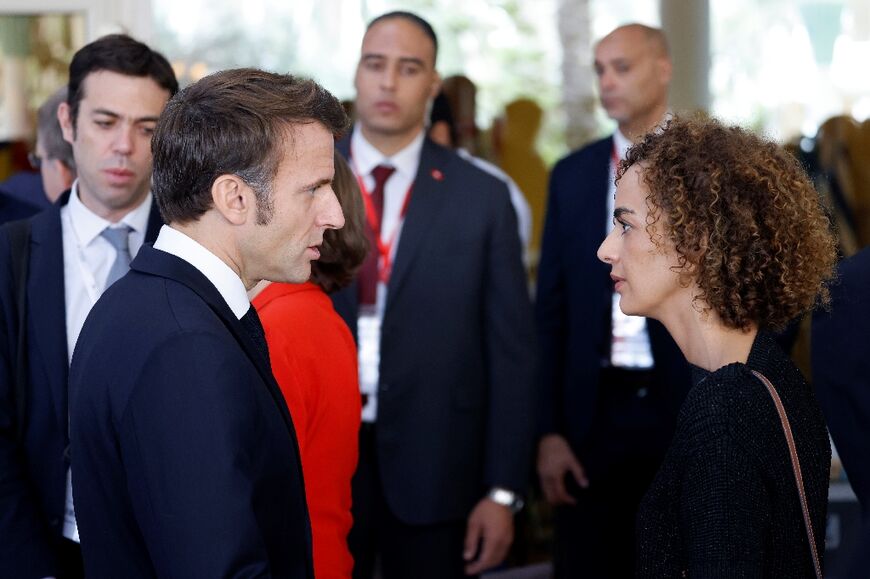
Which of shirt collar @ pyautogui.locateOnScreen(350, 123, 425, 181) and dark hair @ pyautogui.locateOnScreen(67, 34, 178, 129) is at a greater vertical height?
dark hair @ pyautogui.locateOnScreen(67, 34, 178, 129)

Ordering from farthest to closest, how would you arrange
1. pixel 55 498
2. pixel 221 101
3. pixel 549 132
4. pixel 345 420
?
1. pixel 549 132
2. pixel 55 498
3. pixel 345 420
4. pixel 221 101

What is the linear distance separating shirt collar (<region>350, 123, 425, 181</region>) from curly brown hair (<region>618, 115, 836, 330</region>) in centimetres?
157

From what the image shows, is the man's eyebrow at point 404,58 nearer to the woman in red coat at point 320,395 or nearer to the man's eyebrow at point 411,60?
the man's eyebrow at point 411,60

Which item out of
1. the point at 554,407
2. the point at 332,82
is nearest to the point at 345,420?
the point at 554,407

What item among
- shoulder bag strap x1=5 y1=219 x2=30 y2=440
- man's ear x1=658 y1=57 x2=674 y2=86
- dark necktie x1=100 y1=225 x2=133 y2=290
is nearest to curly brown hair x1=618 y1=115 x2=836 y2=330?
dark necktie x1=100 y1=225 x2=133 y2=290

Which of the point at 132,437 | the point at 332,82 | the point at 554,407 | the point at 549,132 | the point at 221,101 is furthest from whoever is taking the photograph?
the point at 549,132

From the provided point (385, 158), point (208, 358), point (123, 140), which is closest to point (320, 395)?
point (208, 358)

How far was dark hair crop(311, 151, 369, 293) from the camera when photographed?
2568mm

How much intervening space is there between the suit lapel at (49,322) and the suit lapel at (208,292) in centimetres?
92

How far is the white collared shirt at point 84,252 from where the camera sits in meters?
2.83

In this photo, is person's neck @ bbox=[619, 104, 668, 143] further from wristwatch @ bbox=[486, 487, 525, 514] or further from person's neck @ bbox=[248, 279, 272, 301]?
→ person's neck @ bbox=[248, 279, 272, 301]

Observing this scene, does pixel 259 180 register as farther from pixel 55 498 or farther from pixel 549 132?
pixel 549 132

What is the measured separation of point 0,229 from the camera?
2.86 m

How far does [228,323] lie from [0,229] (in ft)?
4.10
